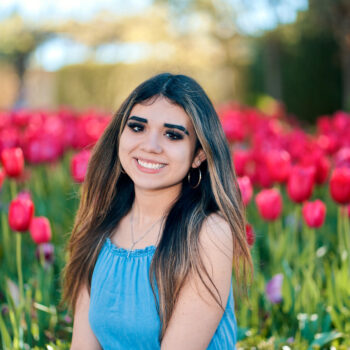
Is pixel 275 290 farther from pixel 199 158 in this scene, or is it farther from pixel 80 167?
pixel 80 167

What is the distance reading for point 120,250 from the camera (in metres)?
1.84

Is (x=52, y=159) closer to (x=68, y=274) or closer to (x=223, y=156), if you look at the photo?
(x=68, y=274)

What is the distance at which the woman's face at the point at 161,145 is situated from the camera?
1747 millimetres

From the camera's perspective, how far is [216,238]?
1.66 metres

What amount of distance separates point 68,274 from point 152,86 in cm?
77

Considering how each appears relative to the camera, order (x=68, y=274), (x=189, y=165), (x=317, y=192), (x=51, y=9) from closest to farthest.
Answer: (x=189, y=165) < (x=68, y=274) < (x=317, y=192) < (x=51, y=9)

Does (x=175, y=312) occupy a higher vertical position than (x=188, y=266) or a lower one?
lower

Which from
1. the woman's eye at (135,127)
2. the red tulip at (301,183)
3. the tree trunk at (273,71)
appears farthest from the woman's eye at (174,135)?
the tree trunk at (273,71)

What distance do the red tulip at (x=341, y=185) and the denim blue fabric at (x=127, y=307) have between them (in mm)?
990

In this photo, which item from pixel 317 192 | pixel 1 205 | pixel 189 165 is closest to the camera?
pixel 189 165

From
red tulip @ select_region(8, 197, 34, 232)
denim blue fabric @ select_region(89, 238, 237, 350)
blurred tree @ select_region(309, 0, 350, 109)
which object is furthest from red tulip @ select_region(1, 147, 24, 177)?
blurred tree @ select_region(309, 0, 350, 109)

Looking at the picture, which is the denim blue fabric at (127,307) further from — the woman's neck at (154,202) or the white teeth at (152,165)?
the white teeth at (152,165)

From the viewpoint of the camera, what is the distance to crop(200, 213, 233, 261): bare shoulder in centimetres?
165

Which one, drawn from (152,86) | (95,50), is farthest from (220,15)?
(152,86)
